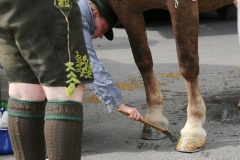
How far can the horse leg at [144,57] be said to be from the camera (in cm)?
387

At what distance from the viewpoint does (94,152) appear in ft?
12.4

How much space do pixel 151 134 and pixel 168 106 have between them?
0.92 meters

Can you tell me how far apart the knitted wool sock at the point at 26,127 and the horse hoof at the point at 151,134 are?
1467 mm

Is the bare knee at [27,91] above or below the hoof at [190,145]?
above

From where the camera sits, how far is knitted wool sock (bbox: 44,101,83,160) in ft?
7.81

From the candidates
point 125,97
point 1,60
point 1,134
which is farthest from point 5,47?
point 125,97

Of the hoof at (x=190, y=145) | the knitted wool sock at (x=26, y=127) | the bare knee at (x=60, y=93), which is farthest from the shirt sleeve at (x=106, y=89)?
the hoof at (x=190, y=145)

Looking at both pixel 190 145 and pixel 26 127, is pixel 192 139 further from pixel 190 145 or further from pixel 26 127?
pixel 26 127

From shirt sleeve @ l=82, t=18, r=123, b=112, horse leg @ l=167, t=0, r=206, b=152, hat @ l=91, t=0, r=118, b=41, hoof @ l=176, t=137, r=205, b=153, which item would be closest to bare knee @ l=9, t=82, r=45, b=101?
shirt sleeve @ l=82, t=18, r=123, b=112

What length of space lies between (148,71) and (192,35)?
0.66 m

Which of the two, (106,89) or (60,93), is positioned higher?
(60,93)

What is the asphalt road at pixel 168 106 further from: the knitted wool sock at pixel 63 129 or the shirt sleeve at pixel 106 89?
the knitted wool sock at pixel 63 129

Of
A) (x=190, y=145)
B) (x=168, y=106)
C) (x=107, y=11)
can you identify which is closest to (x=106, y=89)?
(x=107, y=11)

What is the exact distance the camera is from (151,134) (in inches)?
157
